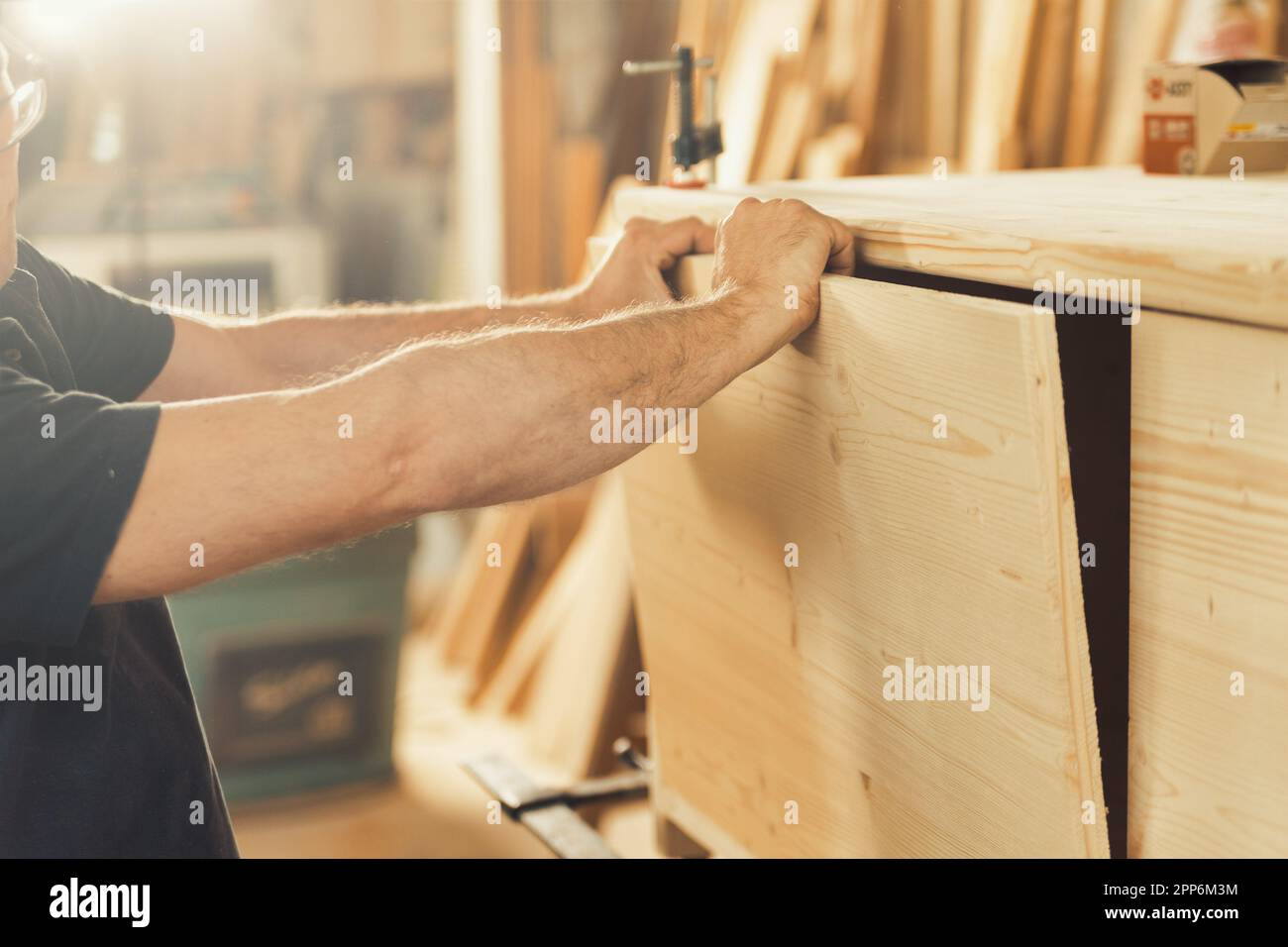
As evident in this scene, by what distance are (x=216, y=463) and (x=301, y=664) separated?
2.10 meters

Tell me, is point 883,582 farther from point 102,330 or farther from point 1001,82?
point 1001,82

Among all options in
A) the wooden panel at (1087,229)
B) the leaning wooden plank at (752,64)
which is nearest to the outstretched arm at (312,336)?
the wooden panel at (1087,229)

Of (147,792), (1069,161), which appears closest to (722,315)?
(147,792)

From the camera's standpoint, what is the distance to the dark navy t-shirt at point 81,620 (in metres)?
0.93

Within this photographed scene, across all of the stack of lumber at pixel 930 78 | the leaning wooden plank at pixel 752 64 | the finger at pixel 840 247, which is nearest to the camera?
the finger at pixel 840 247

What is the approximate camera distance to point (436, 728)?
132 inches

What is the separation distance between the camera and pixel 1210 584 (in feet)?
2.73

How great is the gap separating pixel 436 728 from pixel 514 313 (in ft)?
6.74

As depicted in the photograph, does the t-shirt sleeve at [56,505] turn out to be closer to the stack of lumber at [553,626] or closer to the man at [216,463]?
the man at [216,463]

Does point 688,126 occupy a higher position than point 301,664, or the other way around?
point 688,126

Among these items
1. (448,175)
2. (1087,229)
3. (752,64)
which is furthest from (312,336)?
(448,175)

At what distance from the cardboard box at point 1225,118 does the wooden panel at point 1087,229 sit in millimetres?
34

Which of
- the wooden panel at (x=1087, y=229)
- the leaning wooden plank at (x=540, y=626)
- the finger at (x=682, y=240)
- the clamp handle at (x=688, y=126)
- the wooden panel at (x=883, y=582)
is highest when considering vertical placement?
the clamp handle at (x=688, y=126)

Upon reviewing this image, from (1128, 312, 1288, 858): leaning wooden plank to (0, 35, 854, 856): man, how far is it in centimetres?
29
